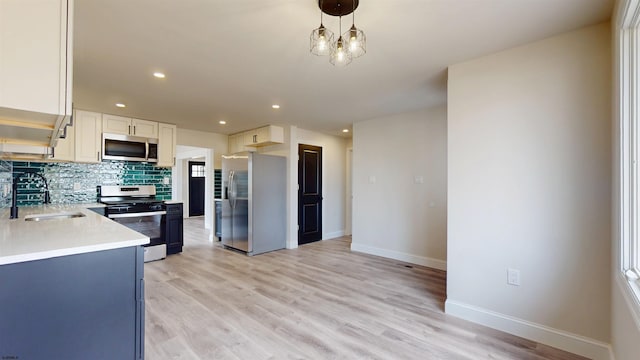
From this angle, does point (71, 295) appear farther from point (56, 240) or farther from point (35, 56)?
point (35, 56)

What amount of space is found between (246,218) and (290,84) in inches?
99.1

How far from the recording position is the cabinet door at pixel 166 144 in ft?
15.4

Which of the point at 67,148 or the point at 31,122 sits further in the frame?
the point at 67,148

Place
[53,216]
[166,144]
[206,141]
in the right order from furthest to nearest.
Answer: [206,141] → [166,144] → [53,216]

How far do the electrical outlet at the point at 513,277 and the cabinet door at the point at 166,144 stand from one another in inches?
194

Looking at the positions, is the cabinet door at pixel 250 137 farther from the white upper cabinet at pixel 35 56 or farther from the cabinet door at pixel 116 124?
the white upper cabinet at pixel 35 56

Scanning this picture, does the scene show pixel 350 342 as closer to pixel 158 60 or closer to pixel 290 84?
pixel 290 84

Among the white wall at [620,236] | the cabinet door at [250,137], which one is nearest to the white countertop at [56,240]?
the white wall at [620,236]

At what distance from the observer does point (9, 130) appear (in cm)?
176

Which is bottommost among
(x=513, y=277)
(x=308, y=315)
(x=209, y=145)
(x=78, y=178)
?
(x=308, y=315)

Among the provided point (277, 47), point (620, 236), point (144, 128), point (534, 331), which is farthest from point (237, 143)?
point (620, 236)

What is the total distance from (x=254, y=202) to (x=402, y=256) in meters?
2.52

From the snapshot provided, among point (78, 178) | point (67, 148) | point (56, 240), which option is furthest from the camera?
point (78, 178)

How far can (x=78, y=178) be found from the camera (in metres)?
4.18
